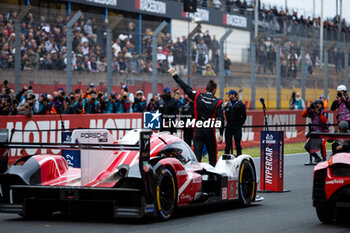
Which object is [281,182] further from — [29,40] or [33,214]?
[29,40]

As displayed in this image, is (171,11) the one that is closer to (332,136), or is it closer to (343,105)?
(343,105)

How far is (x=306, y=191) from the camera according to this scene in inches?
474

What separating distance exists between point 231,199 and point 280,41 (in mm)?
16328

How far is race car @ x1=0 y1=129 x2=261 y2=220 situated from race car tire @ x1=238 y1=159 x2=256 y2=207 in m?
0.68

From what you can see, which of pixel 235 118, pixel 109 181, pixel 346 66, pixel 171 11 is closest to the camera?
pixel 109 181

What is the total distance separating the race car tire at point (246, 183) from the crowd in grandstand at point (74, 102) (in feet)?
23.7

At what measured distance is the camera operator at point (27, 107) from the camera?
16.2 m

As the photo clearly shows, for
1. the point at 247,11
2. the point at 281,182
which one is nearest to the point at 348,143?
the point at 281,182

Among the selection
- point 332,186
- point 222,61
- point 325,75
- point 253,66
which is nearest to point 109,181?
point 332,186

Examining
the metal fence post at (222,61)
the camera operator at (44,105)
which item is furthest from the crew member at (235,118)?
the metal fence post at (222,61)

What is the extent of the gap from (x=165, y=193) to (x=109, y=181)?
68cm

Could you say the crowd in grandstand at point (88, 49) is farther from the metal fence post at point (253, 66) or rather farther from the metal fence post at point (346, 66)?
the metal fence post at point (346, 66)

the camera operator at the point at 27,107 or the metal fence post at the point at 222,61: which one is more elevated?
the metal fence post at the point at 222,61

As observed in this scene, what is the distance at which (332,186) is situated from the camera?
7.82 meters
